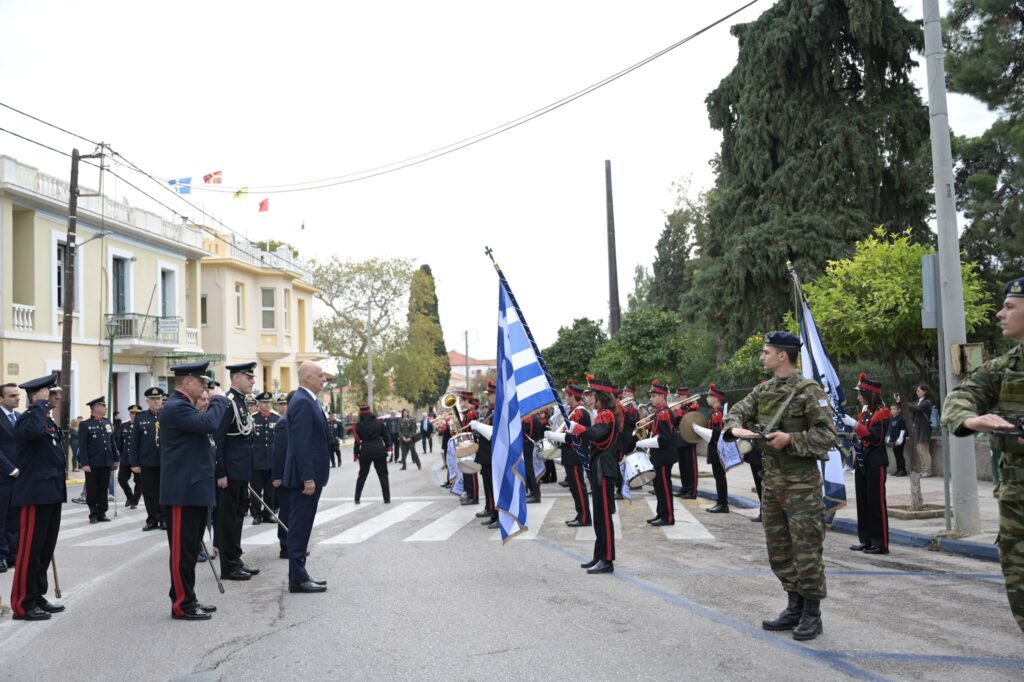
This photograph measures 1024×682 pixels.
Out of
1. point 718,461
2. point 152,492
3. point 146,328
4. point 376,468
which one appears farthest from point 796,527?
point 146,328

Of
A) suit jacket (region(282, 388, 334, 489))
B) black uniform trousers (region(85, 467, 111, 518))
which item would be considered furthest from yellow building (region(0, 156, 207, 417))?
suit jacket (region(282, 388, 334, 489))

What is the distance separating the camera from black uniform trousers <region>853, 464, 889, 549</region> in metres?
9.82

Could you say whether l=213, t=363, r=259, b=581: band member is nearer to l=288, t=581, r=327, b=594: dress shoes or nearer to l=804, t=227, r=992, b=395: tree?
l=288, t=581, r=327, b=594: dress shoes

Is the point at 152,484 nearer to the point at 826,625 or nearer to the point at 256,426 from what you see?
the point at 256,426

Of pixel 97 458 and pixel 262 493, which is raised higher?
pixel 97 458

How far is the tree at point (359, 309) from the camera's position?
205ft

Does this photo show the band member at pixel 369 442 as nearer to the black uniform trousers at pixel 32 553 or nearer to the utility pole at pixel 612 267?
the black uniform trousers at pixel 32 553

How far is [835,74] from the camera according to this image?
31078mm

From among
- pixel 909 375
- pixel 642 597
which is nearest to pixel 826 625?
pixel 642 597

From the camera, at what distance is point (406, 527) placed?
1276 cm

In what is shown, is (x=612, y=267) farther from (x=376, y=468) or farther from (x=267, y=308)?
(x=267, y=308)

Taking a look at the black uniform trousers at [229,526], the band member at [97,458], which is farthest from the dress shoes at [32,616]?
the band member at [97,458]

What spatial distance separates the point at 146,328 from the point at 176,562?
2831cm

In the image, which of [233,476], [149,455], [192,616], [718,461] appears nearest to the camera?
[192,616]
